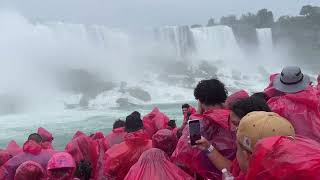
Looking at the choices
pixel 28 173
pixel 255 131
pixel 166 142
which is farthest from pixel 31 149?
pixel 255 131

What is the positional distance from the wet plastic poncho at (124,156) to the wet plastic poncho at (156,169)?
26.5 inches

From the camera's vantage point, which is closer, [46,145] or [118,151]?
[118,151]

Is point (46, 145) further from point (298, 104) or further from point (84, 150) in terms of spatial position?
point (298, 104)

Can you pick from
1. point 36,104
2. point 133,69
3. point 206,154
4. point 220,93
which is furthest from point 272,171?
point 133,69

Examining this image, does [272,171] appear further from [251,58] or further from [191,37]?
[251,58]

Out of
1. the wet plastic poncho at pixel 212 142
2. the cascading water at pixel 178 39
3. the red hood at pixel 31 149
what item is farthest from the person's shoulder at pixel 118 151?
the cascading water at pixel 178 39

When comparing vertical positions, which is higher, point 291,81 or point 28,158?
point 291,81

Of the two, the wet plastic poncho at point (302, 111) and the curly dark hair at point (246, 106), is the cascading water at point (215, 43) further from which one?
the curly dark hair at point (246, 106)

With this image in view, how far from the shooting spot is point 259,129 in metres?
1.59

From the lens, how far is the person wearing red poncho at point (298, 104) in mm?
2553

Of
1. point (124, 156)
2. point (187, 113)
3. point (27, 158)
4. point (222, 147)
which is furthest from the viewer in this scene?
point (187, 113)

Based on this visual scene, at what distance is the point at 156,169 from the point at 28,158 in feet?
4.72

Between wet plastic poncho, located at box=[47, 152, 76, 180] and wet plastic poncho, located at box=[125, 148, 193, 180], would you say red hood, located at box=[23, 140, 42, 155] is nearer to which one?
wet plastic poncho, located at box=[47, 152, 76, 180]

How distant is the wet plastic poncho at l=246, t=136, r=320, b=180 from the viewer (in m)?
1.39
